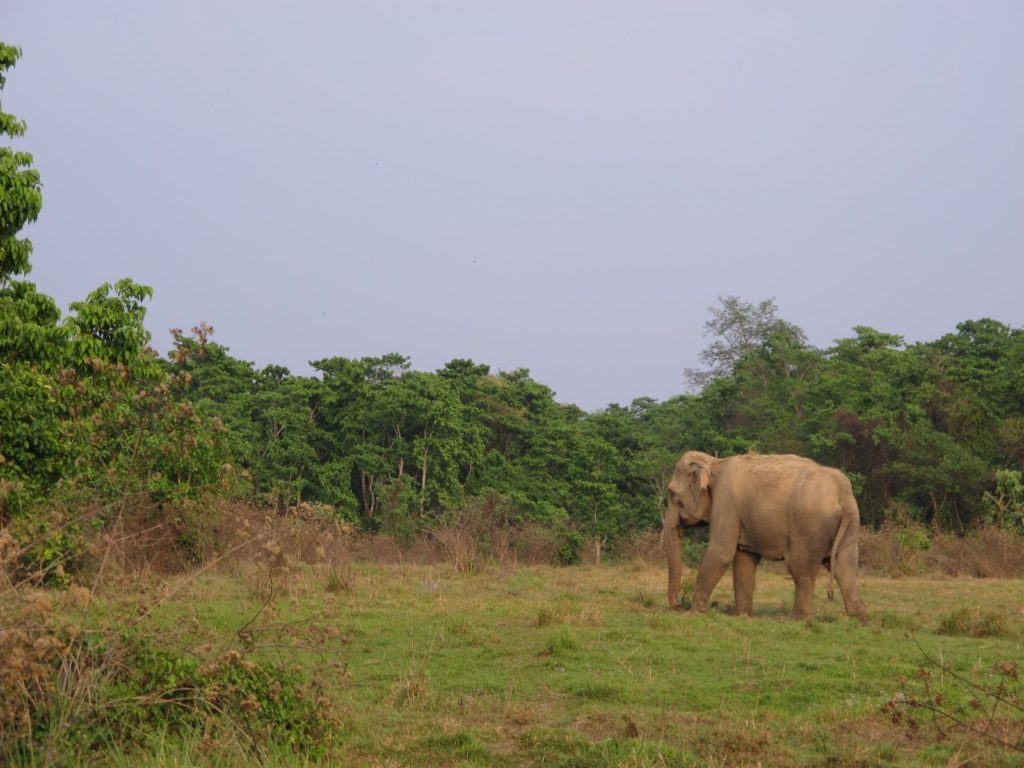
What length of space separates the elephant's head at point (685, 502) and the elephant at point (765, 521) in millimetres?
14

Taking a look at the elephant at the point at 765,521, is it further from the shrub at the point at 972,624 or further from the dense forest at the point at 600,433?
the dense forest at the point at 600,433

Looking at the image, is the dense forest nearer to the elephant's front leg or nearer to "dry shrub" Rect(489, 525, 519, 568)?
"dry shrub" Rect(489, 525, 519, 568)

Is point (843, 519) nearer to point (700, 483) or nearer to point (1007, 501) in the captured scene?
point (700, 483)

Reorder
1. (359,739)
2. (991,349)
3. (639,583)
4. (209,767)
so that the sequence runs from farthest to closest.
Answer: (991,349) → (639,583) → (359,739) → (209,767)

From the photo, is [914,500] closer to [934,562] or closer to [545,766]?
[934,562]

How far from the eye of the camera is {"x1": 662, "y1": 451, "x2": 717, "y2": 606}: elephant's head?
14.7 m

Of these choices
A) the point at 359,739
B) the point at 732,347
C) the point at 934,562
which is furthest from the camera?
the point at 732,347

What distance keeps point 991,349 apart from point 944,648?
26.0m

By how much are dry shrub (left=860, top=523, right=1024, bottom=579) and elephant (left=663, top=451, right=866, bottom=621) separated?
8.39 m

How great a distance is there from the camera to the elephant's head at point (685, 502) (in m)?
14.7

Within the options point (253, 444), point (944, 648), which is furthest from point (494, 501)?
point (944, 648)

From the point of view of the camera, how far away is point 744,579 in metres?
14.1

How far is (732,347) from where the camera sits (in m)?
48.6

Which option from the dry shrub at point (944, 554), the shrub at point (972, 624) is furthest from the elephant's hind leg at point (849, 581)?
the dry shrub at point (944, 554)
